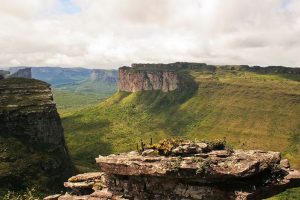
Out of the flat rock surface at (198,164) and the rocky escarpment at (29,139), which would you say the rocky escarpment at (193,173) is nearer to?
the flat rock surface at (198,164)

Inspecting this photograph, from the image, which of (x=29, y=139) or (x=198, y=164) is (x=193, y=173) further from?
(x=29, y=139)

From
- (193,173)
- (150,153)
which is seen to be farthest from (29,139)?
(193,173)

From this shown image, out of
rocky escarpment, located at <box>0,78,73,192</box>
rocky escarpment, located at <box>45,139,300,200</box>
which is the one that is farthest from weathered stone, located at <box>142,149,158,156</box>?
rocky escarpment, located at <box>0,78,73,192</box>

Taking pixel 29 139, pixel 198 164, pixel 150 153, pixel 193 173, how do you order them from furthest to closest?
pixel 29 139 → pixel 150 153 → pixel 193 173 → pixel 198 164

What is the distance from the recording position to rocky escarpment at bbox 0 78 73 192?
145m

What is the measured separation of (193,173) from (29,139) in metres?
140

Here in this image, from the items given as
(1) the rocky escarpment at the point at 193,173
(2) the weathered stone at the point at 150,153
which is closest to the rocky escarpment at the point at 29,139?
(1) the rocky escarpment at the point at 193,173

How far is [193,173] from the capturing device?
42.6 metres

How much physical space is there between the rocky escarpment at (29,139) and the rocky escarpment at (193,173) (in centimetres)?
10214

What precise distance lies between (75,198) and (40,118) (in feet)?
429

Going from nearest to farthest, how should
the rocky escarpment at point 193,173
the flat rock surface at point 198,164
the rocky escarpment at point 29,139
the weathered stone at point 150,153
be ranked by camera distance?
the flat rock surface at point 198,164, the rocky escarpment at point 193,173, the weathered stone at point 150,153, the rocky escarpment at point 29,139

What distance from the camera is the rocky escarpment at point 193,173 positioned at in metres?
41.5

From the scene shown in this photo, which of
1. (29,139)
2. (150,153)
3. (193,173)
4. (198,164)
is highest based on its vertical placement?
(198,164)

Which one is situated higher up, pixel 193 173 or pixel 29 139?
pixel 193 173
